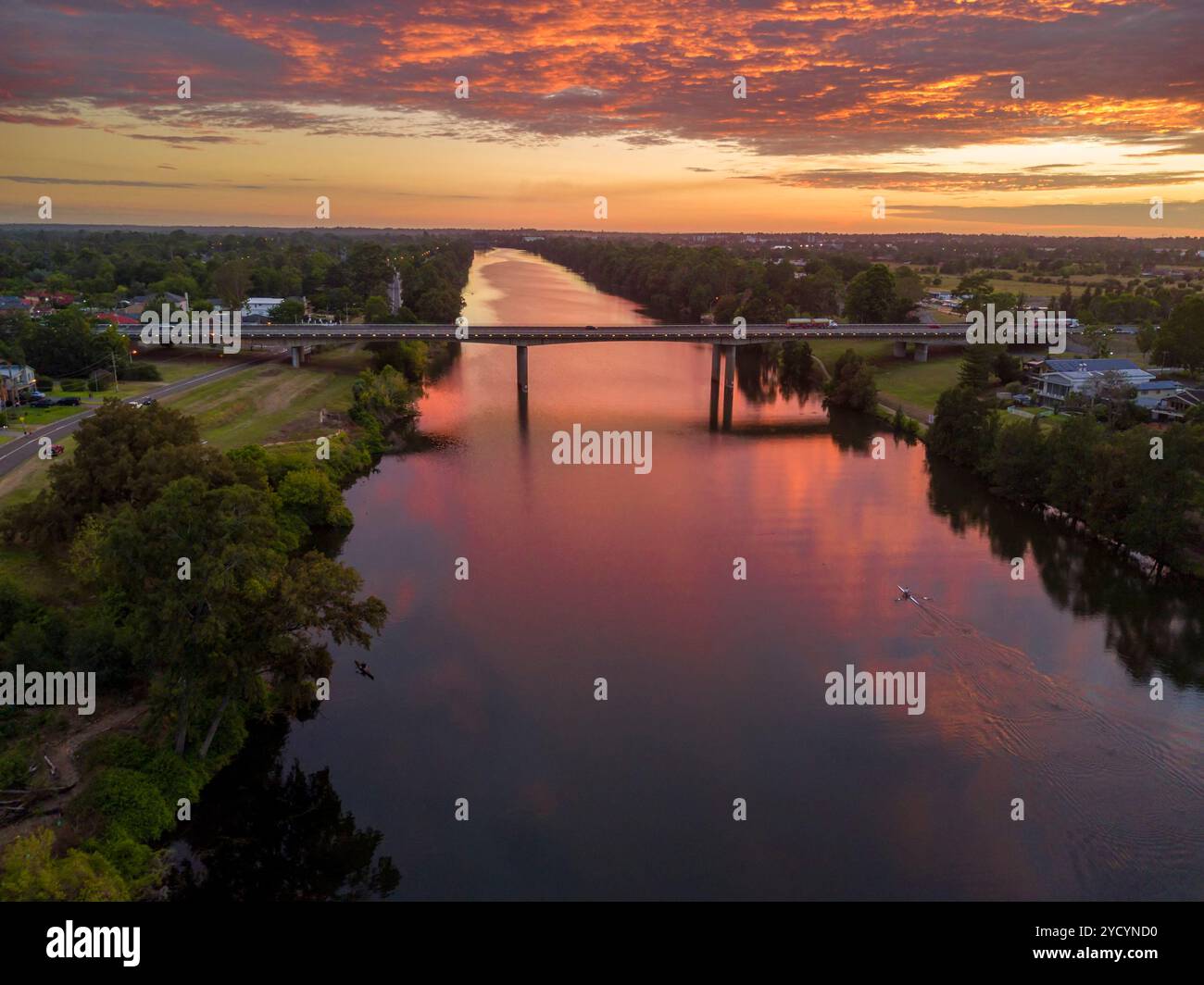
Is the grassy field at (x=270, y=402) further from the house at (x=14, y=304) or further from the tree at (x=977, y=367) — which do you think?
the tree at (x=977, y=367)

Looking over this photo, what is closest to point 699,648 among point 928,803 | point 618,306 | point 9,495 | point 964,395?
point 928,803

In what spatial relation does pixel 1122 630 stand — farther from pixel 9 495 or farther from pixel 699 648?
pixel 9 495

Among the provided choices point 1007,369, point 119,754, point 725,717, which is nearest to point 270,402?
point 119,754

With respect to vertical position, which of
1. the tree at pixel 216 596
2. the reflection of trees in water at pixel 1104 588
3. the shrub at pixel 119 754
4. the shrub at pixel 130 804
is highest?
the tree at pixel 216 596

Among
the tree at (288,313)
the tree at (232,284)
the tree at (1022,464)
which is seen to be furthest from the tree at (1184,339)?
the tree at (232,284)

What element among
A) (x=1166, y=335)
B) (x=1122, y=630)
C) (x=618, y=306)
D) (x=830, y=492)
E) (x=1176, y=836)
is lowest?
(x=1176, y=836)

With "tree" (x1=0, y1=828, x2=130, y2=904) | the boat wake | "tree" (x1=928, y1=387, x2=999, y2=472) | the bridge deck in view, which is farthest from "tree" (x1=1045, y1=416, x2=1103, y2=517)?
"tree" (x1=0, y1=828, x2=130, y2=904)
